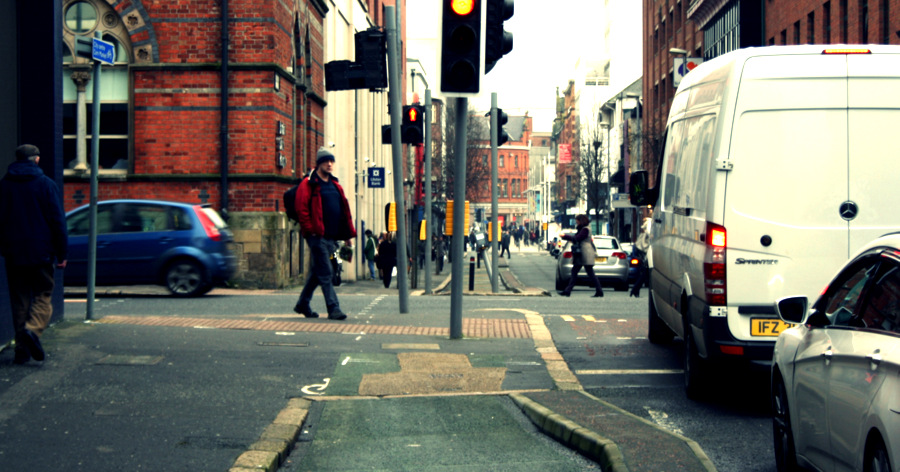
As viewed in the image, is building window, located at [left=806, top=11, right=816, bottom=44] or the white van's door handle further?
building window, located at [left=806, top=11, right=816, bottom=44]

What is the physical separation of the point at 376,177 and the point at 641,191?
22464 millimetres

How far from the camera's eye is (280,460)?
19.9 ft

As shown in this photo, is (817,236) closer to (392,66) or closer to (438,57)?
(438,57)

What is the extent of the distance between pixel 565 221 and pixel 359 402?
112261 mm

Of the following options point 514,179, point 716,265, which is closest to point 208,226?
point 716,265

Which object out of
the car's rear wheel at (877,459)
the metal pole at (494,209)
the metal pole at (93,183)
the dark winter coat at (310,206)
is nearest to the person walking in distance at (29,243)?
the metal pole at (93,183)

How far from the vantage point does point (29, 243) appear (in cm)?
830

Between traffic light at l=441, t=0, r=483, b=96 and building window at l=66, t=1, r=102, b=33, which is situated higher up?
building window at l=66, t=1, r=102, b=33

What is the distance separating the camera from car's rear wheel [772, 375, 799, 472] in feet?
18.5

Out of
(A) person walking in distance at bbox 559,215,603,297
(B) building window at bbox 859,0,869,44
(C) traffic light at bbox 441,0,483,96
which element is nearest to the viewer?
(C) traffic light at bbox 441,0,483,96

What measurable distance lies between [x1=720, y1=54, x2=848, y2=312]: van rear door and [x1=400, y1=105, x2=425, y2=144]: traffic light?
9172 mm

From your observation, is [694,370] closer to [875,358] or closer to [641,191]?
[641,191]

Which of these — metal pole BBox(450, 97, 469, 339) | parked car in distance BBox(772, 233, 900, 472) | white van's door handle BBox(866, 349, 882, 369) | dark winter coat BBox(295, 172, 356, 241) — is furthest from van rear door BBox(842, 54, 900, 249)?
dark winter coat BBox(295, 172, 356, 241)

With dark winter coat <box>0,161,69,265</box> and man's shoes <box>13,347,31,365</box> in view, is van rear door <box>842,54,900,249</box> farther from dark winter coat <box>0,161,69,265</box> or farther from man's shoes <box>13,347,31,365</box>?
man's shoes <box>13,347,31,365</box>
